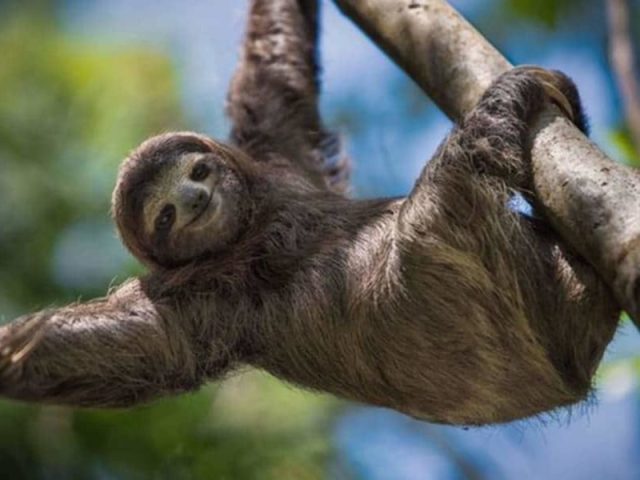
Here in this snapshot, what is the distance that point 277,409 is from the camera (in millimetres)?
13125

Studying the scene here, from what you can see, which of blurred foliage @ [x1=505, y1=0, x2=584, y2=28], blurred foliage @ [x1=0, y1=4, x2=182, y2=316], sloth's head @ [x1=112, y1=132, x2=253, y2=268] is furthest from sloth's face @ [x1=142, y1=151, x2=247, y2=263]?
blurred foliage @ [x1=505, y1=0, x2=584, y2=28]

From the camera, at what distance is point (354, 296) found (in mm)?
8078

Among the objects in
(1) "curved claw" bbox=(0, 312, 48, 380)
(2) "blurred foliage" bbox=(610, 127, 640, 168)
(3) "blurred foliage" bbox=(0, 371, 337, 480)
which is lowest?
(3) "blurred foliage" bbox=(0, 371, 337, 480)

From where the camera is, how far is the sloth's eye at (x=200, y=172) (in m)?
9.23

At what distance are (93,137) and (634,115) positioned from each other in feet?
26.6

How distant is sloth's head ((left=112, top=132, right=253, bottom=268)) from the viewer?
889cm

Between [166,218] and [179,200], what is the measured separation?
15 cm

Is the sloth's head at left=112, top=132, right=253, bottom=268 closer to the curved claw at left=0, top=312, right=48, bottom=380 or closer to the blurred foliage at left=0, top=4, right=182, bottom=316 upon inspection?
the curved claw at left=0, top=312, right=48, bottom=380

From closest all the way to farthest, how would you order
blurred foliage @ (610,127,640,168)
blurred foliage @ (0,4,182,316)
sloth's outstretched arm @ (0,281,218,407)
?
1. sloth's outstretched arm @ (0,281,218,407)
2. blurred foliage @ (610,127,640,168)
3. blurred foliage @ (0,4,182,316)

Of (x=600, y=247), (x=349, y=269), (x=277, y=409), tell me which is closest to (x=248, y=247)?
(x=349, y=269)

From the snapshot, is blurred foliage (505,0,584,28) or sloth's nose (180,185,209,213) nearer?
sloth's nose (180,185,209,213)

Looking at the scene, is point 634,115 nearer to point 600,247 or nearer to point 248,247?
point 600,247

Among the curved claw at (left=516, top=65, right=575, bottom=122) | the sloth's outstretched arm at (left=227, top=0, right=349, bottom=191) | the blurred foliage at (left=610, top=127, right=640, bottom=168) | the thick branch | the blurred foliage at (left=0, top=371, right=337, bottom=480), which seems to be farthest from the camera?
the blurred foliage at (left=0, top=371, right=337, bottom=480)

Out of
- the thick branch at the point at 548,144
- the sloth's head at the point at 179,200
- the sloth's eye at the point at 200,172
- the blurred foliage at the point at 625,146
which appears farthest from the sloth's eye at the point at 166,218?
the blurred foliage at the point at 625,146
